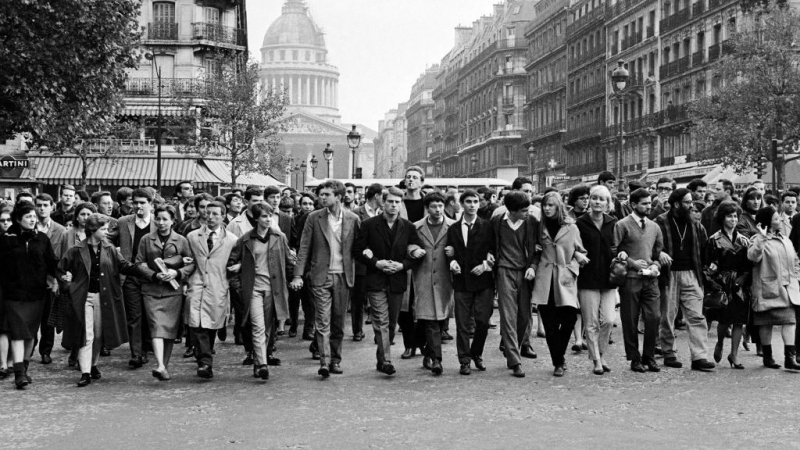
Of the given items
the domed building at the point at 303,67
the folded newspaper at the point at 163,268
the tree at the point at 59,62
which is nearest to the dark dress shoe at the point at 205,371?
the folded newspaper at the point at 163,268

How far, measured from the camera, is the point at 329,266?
10609mm

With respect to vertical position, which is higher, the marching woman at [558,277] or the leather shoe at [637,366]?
the marching woman at [558,277]

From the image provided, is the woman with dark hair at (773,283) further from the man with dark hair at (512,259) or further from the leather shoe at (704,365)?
the man with dark hair at (512,259)

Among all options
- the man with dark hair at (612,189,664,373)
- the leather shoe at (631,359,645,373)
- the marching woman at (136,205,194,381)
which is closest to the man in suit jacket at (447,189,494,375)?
the man with dark hair at (612,189,664,373)

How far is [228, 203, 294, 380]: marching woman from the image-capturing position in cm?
1019

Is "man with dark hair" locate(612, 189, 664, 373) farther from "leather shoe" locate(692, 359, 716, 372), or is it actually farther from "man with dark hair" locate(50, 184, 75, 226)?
"man with dark hair" locate(50, 184, 75, 226)

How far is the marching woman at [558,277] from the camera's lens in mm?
10336

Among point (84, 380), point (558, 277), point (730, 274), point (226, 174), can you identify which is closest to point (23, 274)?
point (84, 380)

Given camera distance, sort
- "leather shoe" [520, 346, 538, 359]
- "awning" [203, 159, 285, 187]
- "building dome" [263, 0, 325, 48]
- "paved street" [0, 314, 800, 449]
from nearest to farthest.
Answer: "paved street" [0, 314, 800, 449] → "leather shoe" [520, 346, 538, 359] → "awning" [203, 159, 285, 187] → "building dome" [263, 0, 325, 48]

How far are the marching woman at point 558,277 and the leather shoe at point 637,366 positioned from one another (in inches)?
29.3

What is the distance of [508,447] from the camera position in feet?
23.5

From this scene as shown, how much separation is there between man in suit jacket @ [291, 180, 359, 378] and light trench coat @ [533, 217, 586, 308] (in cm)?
207

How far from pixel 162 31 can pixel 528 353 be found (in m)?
41.8

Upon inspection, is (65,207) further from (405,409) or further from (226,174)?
(226,174)
